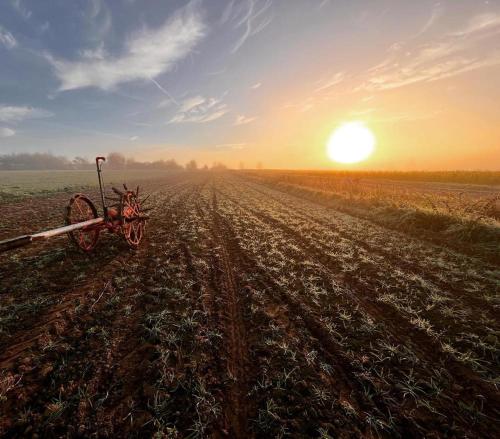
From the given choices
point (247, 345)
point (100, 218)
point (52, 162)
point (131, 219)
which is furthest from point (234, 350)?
point (52, 162)

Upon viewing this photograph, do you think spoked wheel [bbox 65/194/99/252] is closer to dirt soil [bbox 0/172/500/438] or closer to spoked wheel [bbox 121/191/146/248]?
dirt soil [bbox 0/172/500/438]

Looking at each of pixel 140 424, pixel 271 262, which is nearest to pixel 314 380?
pixel 140 424

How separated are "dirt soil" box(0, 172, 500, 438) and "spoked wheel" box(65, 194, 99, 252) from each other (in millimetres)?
464

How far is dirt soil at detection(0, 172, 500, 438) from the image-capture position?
9.34 feet

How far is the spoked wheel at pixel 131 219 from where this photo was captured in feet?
24.9

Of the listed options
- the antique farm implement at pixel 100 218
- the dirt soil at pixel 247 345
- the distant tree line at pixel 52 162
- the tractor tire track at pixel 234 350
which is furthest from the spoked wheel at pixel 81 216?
the distant tree line at pixel 52 162

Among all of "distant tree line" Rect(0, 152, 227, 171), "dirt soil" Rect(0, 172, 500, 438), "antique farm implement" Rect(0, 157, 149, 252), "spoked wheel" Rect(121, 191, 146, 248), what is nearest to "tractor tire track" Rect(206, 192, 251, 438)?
"dirt soil" Rect(0, 172, 500, 438)

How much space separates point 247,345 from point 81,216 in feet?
20.5

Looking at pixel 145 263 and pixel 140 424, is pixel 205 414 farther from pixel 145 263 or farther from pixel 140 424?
pixel 145 263

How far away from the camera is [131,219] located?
7.78 meters

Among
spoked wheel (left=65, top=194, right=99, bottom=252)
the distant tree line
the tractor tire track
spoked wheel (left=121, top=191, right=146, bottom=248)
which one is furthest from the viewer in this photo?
the distant tree line

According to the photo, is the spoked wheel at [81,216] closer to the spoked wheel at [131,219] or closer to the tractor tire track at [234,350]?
the spoked wheel at [131,219]

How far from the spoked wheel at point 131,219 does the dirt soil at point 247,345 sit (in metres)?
0.67

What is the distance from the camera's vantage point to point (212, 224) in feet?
39.5
